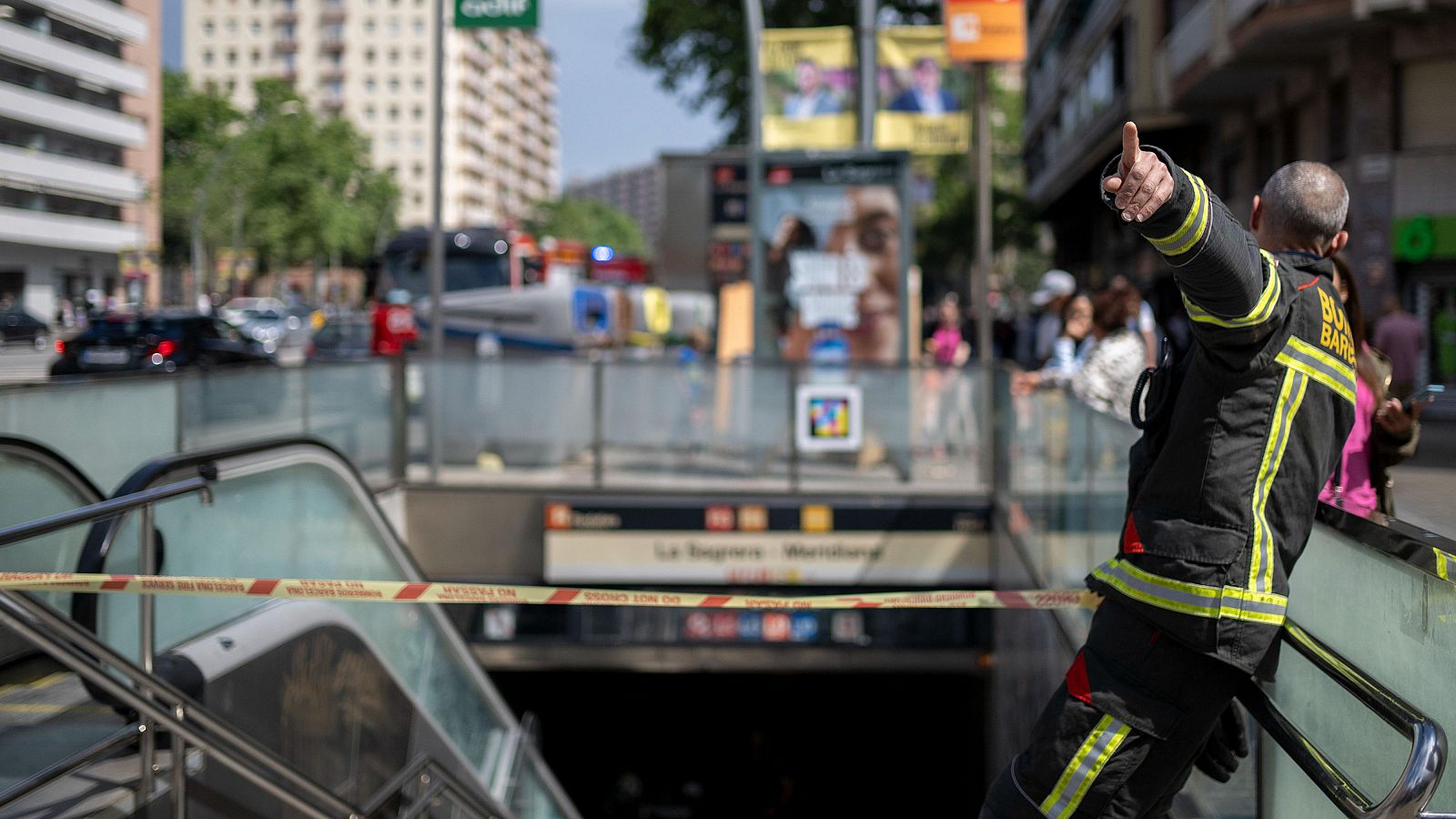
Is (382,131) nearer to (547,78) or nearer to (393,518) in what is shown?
(547,78)

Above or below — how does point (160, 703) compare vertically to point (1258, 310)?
below

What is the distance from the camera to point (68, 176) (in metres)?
14.5

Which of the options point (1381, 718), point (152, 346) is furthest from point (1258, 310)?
point (152, 346)

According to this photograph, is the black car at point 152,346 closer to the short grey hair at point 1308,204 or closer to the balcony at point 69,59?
the balcony at point 69,59

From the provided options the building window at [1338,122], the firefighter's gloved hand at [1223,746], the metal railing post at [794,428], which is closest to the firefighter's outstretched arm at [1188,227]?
the firefighter's gloved hand at [1223,746]

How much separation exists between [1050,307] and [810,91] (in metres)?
6.41

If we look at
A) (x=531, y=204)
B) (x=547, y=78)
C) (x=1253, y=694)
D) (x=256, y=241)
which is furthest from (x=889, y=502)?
(x=547, y=78)

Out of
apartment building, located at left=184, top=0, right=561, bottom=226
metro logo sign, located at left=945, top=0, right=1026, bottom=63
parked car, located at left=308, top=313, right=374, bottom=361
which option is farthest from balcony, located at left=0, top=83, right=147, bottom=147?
apartment building, located at left=184, top=0, right=561, bottom=226

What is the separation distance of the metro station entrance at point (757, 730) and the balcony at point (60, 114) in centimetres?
745

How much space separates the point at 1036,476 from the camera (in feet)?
30.4

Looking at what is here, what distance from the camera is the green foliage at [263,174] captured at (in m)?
49.4

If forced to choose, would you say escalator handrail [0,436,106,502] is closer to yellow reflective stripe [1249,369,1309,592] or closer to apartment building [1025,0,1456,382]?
yellow reflective stripe [1249,369,1309,592]

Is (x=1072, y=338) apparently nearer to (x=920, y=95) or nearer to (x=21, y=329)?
(x=920, y=95)

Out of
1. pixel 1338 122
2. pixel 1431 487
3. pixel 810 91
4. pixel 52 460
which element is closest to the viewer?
pixel 52 460
